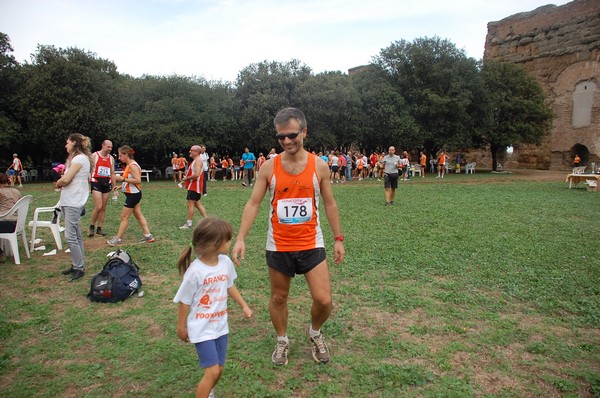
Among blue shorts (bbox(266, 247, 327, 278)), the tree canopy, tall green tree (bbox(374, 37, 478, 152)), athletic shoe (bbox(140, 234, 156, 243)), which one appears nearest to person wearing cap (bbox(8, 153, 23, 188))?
the tree canopy

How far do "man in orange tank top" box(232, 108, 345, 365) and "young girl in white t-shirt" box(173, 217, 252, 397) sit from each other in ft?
1.46

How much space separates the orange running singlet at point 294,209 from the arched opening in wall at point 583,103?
3780 centimetres

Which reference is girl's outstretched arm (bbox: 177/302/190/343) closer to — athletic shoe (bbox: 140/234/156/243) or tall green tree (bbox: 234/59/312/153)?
athletic shoe (bbox: 140/234/156/243)

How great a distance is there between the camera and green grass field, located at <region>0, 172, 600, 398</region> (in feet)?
10.1

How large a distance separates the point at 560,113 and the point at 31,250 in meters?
39.0

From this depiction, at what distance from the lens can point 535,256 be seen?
6453mm

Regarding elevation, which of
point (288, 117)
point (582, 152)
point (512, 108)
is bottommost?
point (288, 117)

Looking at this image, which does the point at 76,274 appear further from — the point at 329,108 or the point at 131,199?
the point at 329,108

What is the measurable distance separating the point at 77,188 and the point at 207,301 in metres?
3.79

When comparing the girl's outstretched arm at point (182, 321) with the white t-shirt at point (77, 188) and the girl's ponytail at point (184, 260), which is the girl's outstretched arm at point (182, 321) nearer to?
the girl's ponytail at point (184, 260)

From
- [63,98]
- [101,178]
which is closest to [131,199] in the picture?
[101,178]

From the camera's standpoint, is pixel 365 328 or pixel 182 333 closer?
pixel 182 333

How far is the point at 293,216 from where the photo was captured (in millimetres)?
3234

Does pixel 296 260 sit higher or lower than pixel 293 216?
lower
